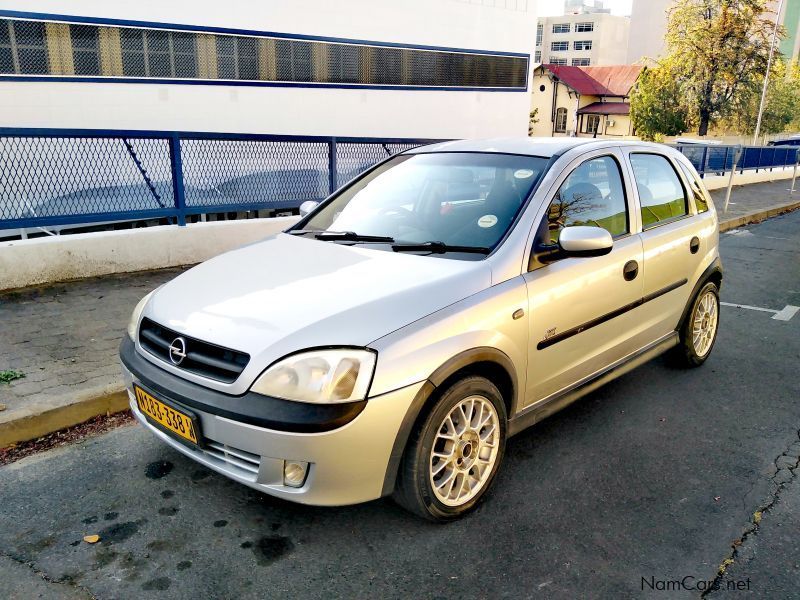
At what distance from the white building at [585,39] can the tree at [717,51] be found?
1790 inches

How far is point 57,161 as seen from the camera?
5961mm

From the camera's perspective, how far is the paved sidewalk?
373 cm

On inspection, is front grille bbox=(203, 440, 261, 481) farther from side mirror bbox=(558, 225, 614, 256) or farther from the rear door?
the rear door

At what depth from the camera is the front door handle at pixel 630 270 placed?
370 cm

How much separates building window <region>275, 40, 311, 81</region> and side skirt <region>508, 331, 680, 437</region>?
1334 cm

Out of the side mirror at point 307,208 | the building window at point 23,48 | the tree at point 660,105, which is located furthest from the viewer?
the tree at point 660,105

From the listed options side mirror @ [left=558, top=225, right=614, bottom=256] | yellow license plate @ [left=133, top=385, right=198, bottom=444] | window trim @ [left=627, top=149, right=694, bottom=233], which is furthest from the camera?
window trim @ [left=627, top=149, right=694, bottom=233]

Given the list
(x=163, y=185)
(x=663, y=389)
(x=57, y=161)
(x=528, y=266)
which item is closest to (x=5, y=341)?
(x=57, y=161)

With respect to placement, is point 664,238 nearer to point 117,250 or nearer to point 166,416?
point 166,416

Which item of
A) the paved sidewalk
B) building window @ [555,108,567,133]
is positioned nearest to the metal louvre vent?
the paved sidewalk

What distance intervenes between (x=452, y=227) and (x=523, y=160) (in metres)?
0.62

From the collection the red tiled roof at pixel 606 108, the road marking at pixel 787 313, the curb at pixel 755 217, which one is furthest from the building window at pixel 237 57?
the red tiled roof at pixel 606 108

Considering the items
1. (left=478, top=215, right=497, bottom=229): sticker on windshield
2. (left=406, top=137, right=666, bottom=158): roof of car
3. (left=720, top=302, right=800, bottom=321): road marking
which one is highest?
(left=406, top=137, right=666, bottom=158): roof of car

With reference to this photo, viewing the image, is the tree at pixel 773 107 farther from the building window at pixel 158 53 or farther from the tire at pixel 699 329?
the tire at pixel 699 329
